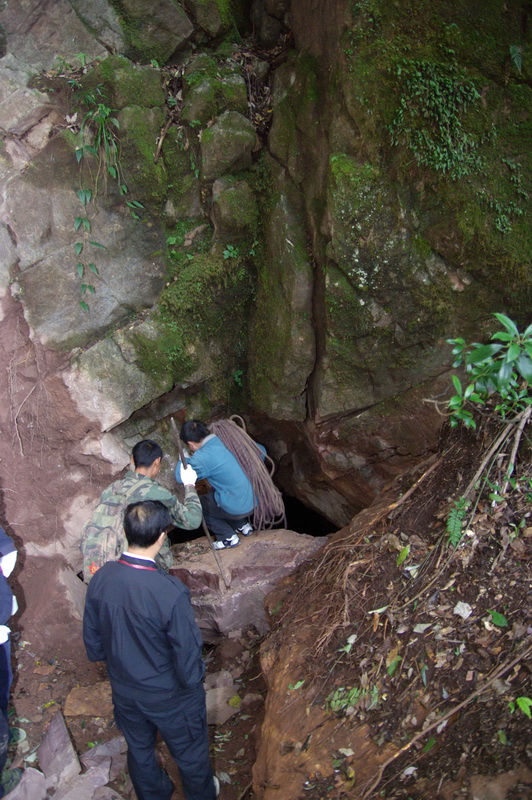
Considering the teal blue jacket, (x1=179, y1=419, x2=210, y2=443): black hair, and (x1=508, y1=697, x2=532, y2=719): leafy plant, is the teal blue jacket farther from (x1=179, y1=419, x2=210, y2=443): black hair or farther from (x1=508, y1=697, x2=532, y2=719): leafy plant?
(x1=508, y1=697, x2=532, y2=719): leafy plant

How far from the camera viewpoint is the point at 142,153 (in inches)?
190

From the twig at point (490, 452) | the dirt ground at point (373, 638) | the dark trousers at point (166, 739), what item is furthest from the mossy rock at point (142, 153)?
the dark trousers at point (166, 739)

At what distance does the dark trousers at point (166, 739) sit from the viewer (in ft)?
9.97

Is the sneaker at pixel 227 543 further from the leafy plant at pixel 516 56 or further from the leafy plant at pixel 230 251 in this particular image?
the leafy plant at pixel 516 56

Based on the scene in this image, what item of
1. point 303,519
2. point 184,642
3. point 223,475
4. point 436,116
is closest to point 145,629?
point 184,642

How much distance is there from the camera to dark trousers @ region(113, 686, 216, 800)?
304 centimetres

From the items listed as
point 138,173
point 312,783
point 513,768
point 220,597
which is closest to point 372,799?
point 312,783

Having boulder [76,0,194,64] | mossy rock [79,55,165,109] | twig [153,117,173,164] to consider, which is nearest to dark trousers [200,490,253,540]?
twig [153,117,173,164]

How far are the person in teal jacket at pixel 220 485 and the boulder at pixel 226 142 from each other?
2.28 meters

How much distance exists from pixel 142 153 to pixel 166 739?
14.4 ft

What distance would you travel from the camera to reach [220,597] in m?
4.48

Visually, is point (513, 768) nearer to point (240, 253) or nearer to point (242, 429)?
point (242, 429)

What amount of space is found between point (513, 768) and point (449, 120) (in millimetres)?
4023

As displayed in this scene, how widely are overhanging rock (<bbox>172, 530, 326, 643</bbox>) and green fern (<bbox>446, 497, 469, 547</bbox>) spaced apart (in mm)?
1575
